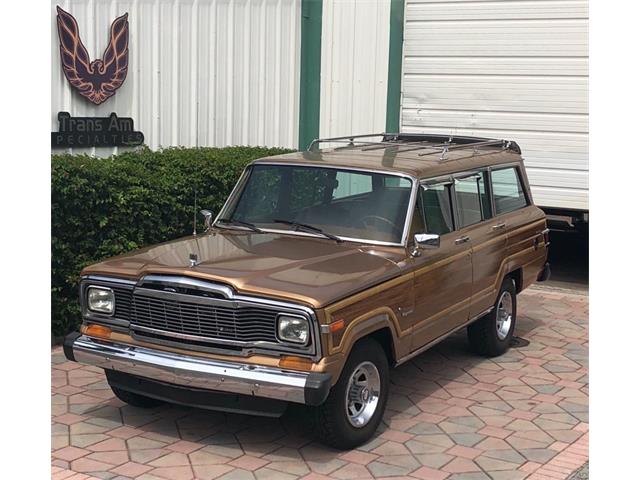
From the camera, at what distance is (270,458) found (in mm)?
5805

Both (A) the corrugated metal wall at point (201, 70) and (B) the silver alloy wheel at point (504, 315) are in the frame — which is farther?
(A) the corrugated metal wall at point (201, 70)

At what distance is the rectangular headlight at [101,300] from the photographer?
615 centimetres

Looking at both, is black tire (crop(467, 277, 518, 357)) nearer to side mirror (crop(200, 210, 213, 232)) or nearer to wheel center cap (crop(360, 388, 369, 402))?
wheel center cap (crop(360, 388, 369, 402))

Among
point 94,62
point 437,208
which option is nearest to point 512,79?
point 437,208

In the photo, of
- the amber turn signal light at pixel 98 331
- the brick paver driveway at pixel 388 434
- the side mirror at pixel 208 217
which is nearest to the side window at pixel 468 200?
the brick paver driveway at pixel 388 434

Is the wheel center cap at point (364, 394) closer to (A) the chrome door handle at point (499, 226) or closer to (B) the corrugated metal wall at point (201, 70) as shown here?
(A) the chrome door handle at point (499, 226)

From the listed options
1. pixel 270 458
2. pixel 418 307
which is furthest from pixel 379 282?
pixel 270 458

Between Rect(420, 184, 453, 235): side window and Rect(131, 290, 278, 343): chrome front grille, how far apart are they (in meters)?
1.88

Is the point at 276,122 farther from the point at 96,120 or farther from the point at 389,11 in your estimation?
the point at 96,120

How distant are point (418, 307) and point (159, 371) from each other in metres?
1.94

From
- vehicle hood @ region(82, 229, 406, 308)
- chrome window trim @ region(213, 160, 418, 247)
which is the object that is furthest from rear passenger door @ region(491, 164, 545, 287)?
vehicle hood @ region(82, 229, 406, 308)

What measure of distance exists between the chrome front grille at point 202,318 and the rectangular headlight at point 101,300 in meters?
0.23

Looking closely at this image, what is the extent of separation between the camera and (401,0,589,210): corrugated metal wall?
37.4 feet

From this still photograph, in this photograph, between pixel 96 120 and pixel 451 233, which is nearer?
pixel 451 233
